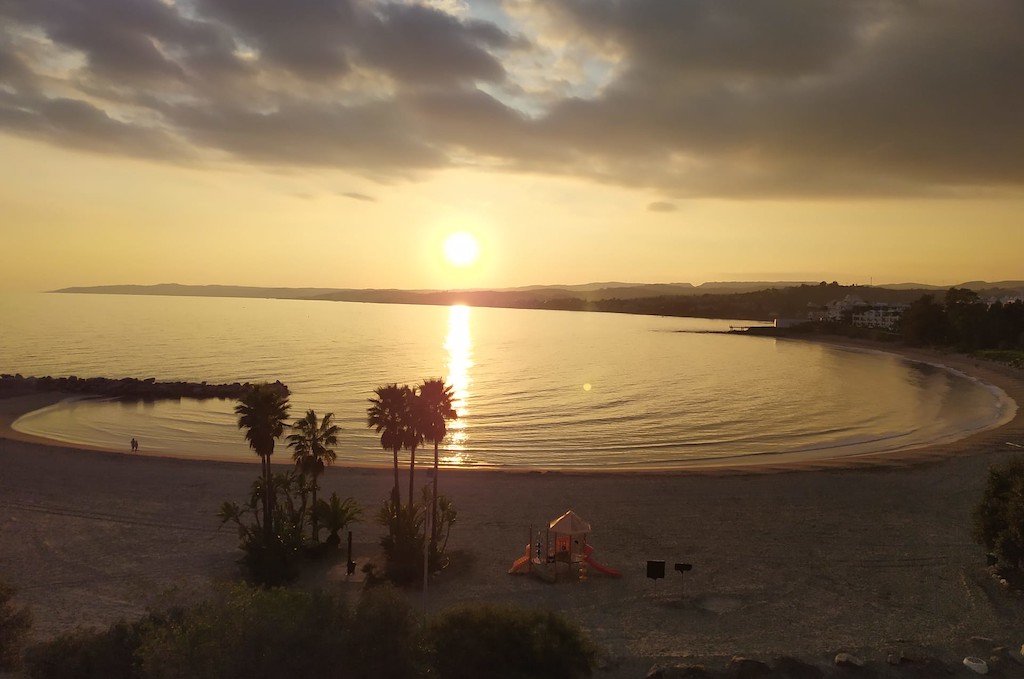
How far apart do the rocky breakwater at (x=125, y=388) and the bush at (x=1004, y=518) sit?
6416 centimetres

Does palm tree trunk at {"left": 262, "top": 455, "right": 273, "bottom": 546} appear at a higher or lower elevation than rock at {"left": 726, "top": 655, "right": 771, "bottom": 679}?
higher

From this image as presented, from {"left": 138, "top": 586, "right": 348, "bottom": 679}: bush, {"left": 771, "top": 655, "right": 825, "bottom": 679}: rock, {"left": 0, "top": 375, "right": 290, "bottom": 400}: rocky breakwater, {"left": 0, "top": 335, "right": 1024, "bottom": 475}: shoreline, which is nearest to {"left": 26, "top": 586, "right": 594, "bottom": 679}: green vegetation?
{"left": 138, "top": 586, "right": 348, "bottom": 679}: bush

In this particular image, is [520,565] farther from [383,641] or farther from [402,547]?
[383,641]

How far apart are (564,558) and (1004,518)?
1428 cm

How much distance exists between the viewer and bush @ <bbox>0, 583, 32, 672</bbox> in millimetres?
15367

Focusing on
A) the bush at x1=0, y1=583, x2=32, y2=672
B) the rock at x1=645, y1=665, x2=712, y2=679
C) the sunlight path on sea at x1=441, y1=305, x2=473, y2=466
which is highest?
the bush at x1=0, y1=583, x2=32, y2=672

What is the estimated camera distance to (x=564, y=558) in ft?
79.2

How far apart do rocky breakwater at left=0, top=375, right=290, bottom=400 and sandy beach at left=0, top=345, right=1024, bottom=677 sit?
33.5 meters

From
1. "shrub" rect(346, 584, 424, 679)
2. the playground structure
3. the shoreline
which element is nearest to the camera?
"shrub" rect(346, 584, 424, 679)

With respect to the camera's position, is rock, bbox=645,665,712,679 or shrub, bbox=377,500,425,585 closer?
rock, bbox=645,665,712,679

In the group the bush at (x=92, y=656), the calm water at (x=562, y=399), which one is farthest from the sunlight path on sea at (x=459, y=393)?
the bush at (x=92, y=656)

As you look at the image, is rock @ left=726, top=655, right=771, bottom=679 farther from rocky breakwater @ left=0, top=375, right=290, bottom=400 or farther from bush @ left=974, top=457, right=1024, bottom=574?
rocky breakwater @ left=0, top=375, right=290, bottom=400

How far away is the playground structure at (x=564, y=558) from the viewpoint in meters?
23.7

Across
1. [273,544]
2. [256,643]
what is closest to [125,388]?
[273,544]
